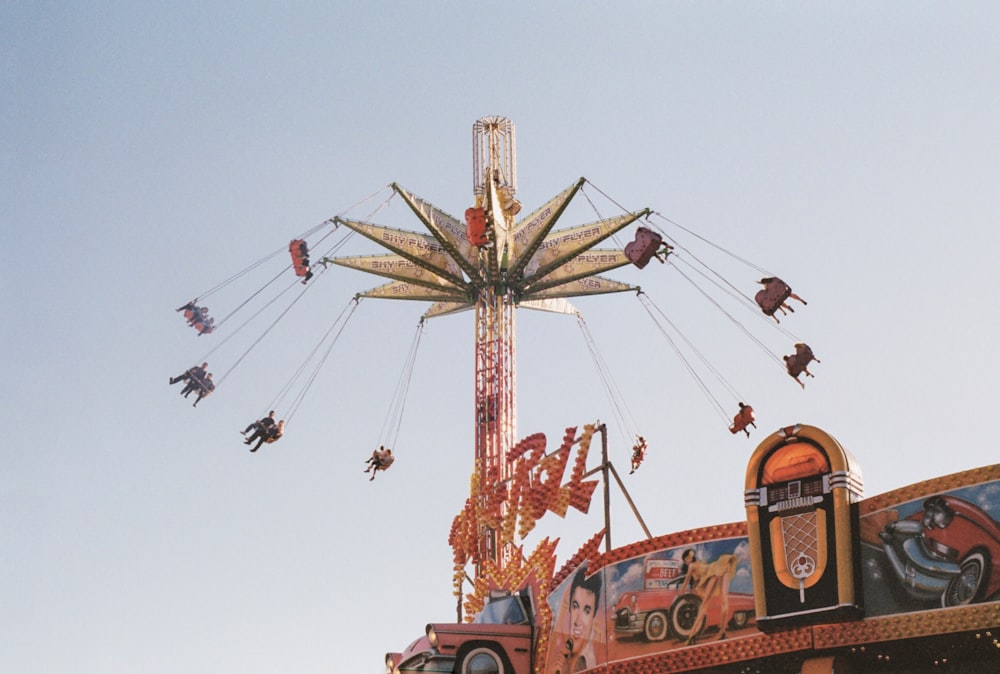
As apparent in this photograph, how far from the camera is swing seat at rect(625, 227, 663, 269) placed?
35.2 meters

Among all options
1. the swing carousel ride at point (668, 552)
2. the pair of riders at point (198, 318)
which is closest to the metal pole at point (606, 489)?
the swing carousel ride at point (668, 552)

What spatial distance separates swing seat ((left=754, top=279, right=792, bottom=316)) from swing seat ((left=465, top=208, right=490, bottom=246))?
10515 mm

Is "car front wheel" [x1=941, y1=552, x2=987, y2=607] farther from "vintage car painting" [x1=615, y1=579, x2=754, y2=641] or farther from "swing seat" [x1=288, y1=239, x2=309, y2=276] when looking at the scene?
"swing seat" [x1=288, y1=239, x2=309, y2=276]

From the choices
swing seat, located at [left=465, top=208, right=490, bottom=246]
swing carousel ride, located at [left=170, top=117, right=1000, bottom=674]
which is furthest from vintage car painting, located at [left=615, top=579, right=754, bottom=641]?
swing seat, located at [left=465, top=208, right=490, bottom=246]

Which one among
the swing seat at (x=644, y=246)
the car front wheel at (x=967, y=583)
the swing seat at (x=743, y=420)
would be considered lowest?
the car front wheel at (x=967, y=583)

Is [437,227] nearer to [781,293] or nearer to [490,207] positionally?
[490,207]

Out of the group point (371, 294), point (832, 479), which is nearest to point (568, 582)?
point (832, 479)

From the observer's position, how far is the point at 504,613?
33.6 m

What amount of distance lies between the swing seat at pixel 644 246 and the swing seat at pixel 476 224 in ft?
19.4

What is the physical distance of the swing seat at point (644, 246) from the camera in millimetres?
35250

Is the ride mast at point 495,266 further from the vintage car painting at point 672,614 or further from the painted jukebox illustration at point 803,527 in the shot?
the painted jukebox illustration at point 803,527

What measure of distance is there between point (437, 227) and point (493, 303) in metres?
3.41

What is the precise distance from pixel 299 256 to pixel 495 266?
263 inches

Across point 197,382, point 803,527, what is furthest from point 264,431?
point 803,527
